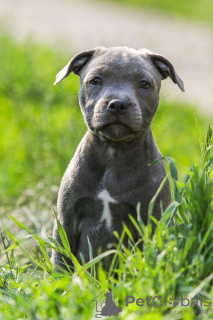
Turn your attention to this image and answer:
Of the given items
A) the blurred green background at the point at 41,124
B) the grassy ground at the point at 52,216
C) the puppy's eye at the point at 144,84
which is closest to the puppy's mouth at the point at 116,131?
the puppy's eye at the point at 144,84

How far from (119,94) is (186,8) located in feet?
42.3

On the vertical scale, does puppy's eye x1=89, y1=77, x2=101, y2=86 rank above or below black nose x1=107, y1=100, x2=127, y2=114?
above

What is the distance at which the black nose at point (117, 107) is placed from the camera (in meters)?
3.72

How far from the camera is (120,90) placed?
3838 mm

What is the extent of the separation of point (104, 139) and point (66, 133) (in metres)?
2.47

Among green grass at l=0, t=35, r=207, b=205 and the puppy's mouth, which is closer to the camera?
the puppy's mouth

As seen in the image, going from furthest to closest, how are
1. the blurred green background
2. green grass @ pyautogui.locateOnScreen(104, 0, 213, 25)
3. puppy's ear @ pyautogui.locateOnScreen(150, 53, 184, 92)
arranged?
green grass @ pyautogui.locateOnScreen(104, 0, 213, 25) → the blurred green background → puppy's ear @ pyautogui.locateOnScreen(150, 53, 184, 92)

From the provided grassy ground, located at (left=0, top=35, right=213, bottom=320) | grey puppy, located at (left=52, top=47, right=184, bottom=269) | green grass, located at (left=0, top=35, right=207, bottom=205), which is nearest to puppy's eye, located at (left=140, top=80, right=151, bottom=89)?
grey puppy, located at (left=52, top=47, right=184, bottom=269)

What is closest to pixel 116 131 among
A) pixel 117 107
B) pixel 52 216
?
pixel 117 107

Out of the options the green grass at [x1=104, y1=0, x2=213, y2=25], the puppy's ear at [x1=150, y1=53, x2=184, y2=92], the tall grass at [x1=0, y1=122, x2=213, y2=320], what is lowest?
the green grass at [x1=104, y1=0, x2=213, y2=25]

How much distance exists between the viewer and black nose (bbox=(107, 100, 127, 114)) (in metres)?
3.72

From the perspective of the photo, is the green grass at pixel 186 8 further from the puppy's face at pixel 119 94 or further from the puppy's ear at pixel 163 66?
the puppy's face at pixel 119 94

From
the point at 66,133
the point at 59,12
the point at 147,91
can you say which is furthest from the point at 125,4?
the point at 147,91

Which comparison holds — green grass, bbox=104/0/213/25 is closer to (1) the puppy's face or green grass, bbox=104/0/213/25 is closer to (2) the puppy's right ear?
(2) the puppy's right ear
